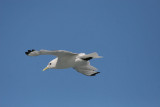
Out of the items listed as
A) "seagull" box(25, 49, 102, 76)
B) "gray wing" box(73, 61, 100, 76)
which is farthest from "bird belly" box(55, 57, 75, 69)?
"gray wing" box(73, 61, 100, 76)

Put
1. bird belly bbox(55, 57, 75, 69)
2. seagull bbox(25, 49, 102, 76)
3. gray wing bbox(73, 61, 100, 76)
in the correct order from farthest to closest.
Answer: gray wing bbox(73, 61, 100, 76), bird belly bbox(55, 57, 75, 69), seagull bbox(25, 49, 102, 76)

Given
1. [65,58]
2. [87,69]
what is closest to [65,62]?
[65,58]

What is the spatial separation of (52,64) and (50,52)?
0.93 metres

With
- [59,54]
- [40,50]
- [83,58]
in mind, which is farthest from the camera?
[83,58]

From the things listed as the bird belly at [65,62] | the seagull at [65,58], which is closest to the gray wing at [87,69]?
the seagull at [65,58]

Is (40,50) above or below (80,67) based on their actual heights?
below

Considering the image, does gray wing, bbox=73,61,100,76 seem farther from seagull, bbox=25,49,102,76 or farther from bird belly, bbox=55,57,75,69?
bird belly, bbox=55,57,75,69

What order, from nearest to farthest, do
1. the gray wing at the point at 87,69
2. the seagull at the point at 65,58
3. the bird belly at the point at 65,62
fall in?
1. the seagull at the point at 65,58
2. the bird belly at the point at 65,62
3. the gray wing at the point at 87,69

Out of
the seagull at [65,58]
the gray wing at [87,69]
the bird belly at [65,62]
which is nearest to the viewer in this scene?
the seagull at [65,58]

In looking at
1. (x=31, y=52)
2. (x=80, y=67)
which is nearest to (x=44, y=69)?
(x=80, y=67)

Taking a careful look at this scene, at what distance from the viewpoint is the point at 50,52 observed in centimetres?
404

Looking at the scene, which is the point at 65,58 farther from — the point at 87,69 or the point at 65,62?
the point at 87,69

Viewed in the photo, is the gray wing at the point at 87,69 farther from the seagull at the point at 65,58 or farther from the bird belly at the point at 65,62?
the bird belly at the point at 65,62

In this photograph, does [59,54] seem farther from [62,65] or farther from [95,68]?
[95,68]
